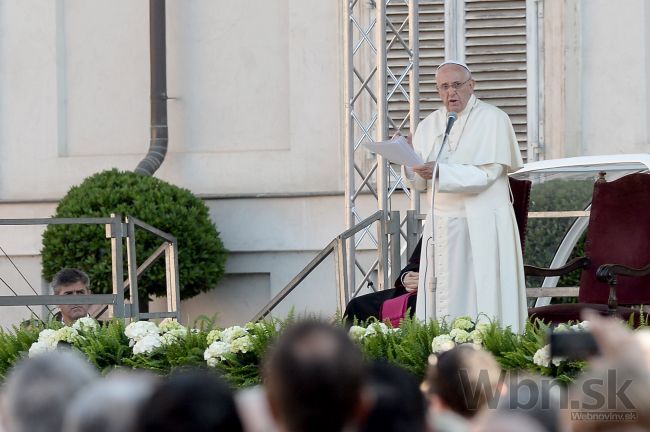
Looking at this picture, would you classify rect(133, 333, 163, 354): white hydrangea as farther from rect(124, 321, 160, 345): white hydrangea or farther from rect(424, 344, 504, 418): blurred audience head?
rect(424, 344, 504, 418): blurred audience head

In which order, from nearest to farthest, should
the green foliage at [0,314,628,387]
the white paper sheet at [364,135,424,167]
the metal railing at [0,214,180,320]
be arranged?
the green foliage at [0,314,628,387]
the white paper sheet at [364,135,424,167]
the metal railing at [0,214,180,320]

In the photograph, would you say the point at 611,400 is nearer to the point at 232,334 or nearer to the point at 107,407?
the point at 107,407

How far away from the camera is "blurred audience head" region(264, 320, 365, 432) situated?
2766 mm

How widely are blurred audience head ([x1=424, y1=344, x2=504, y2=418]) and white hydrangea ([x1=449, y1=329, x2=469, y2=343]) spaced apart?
10.3ft

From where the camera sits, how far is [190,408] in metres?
2.61

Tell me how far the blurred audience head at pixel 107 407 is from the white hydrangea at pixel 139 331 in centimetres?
445

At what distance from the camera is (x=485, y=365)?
330 cm

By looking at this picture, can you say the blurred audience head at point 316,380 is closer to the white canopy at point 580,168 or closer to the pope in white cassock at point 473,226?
the pope in white cassock at point 473,226

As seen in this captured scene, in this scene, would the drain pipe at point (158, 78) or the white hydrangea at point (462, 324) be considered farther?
the drain pipe at point (158, 78)

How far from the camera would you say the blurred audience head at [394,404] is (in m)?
2.96

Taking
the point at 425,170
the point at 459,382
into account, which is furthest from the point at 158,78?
the point at 459,382

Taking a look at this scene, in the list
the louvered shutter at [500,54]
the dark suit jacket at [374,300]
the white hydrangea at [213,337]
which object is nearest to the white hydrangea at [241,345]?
the white hydrangea at [213,337]

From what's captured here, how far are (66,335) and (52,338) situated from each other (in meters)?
0.08

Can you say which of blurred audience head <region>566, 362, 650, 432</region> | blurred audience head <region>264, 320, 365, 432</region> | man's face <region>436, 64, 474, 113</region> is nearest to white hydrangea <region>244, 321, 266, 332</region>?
man's face <region>436, 64, 474, 113</region>
